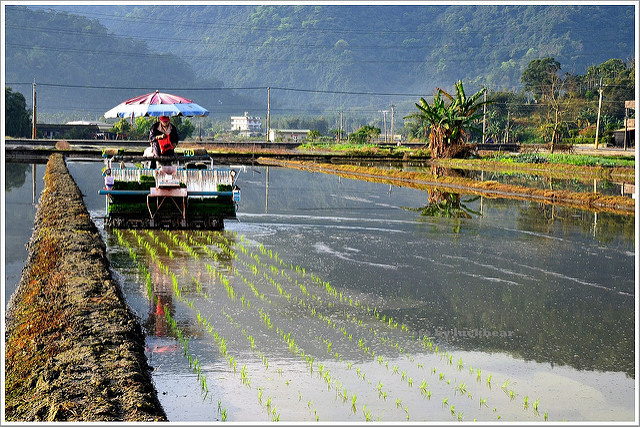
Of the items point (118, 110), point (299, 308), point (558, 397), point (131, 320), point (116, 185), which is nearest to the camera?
point (558, 397)

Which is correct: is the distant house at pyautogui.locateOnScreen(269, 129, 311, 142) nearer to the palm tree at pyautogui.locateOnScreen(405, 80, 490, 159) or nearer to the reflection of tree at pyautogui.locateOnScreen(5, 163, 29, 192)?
the palm tree at pyautogui.locateOnScreen(405, 80, 490, 159)

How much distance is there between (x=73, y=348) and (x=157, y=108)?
11.1 m

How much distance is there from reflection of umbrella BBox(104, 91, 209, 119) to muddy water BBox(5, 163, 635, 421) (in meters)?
2.58

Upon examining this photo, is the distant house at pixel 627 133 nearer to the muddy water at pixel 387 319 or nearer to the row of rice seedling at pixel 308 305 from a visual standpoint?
the muddy water at pixel 387 319

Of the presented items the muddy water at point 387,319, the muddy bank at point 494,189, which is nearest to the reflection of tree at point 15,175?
the muddy water at point 387,319

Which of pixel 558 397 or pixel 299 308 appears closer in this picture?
pixel 558 397

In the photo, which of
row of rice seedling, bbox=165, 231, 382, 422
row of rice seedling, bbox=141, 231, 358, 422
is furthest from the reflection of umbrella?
row of rice seedling, bbox=165, 231, 382, 422

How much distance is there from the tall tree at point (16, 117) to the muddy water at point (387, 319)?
2630 inches

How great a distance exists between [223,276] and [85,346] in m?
4.68

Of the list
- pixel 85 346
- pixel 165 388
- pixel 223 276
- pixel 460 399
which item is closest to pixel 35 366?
pixel 85 346

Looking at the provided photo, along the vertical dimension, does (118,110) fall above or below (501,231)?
above

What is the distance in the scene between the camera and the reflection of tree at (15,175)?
26984mm

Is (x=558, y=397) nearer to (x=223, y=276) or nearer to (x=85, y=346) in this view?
(x=85, y=346)

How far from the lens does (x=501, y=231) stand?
642 inches
